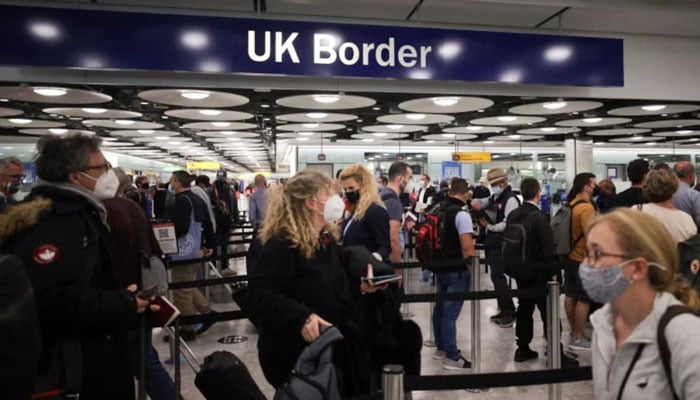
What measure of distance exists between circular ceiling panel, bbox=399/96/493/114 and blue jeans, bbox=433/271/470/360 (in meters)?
3.36

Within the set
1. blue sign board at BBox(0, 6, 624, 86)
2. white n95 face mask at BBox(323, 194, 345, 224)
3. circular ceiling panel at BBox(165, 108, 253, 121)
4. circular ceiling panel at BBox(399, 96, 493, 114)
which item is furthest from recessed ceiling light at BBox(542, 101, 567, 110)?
white n95 face mask at BBox(323, 194, 345, 224)

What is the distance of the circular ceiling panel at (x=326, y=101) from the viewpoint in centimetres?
726

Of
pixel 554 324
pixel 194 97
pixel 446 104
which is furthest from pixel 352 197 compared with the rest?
pixel 446 104

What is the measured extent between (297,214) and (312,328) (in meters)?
0.59

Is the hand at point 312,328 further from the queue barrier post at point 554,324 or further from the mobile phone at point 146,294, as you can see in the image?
the queue barrier post at point 554,324

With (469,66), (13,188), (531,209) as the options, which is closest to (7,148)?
(13,188)

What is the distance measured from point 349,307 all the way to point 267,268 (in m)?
0.46

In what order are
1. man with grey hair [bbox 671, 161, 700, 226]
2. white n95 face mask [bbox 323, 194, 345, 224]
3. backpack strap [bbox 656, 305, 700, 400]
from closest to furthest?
backpack strap [bbox 656, 305, 700, 400] < white n95 face mask [bbox 323, 194, 345, 224] < man with grey hair [bbox 671, 161, 700, 226]

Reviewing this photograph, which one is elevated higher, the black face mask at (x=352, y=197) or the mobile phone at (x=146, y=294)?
the black face mask at (x=352, y=197)

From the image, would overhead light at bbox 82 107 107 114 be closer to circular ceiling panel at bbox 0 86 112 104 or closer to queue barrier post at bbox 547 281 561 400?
circular ceiling panel at bbox 0 86 112 104

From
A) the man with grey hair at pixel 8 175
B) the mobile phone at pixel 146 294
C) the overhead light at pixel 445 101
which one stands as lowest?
the mobile phone at pixel 146 294

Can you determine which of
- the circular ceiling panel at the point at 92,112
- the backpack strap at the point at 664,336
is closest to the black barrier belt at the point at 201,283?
the backpack strap at the point at 664,336

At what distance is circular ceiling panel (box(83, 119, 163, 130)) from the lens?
434 inches

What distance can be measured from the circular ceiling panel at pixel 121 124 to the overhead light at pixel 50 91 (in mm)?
3927
